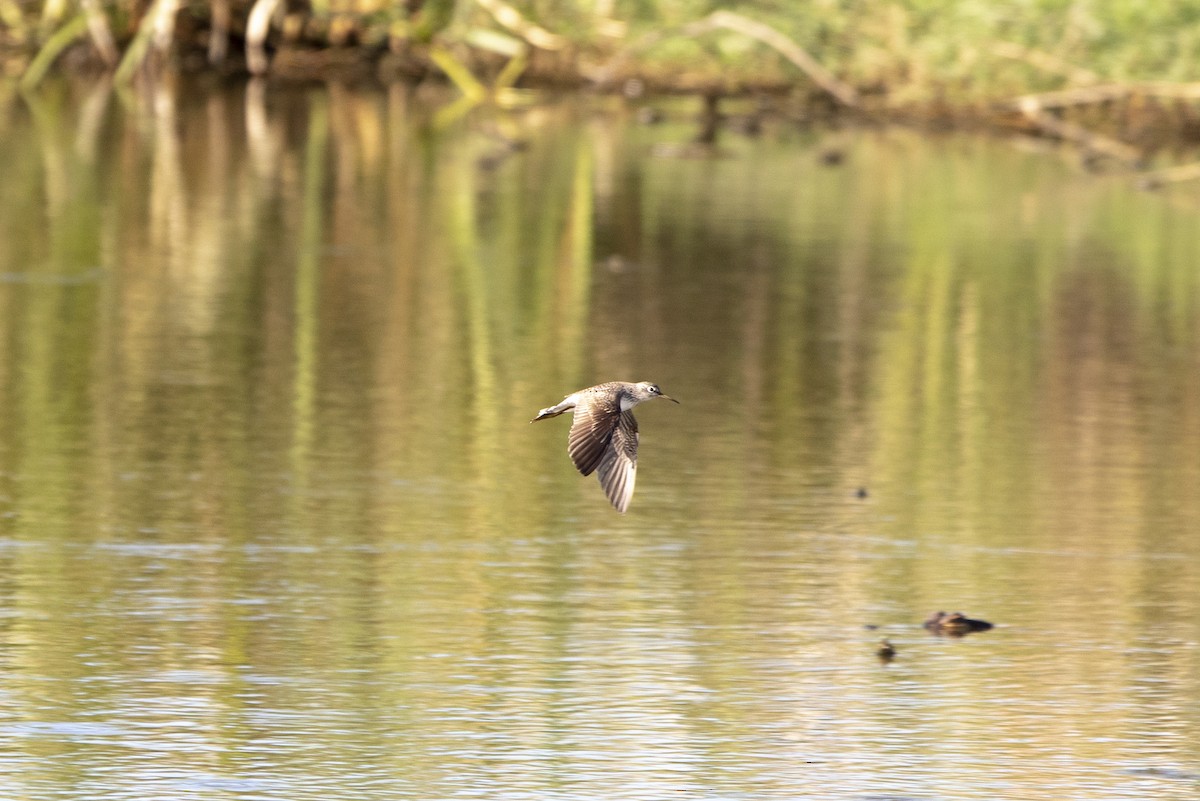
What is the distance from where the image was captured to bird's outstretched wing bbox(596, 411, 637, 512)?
739 centimetres

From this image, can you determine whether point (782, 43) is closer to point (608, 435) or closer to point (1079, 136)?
point (1079, 136)

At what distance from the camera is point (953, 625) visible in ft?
29.5

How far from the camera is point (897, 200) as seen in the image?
842 inches

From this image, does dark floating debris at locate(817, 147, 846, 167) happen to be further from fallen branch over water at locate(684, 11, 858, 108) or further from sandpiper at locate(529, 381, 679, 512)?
sandpiper at locate(529, 381, 679, 512)

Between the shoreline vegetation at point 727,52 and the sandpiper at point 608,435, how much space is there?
17262mm

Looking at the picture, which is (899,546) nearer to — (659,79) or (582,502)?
(582,502)

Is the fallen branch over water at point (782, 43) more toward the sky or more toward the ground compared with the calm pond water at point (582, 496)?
more toward the sky

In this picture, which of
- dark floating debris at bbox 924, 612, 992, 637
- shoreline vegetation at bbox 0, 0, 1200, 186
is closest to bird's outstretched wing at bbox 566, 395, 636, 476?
dark floating debris at bbox 924, 612, 992, 637

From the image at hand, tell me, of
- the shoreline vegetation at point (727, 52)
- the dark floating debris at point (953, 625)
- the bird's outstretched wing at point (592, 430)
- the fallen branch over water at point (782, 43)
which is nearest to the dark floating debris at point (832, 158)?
the shoreline vegetation at point (727, 52)

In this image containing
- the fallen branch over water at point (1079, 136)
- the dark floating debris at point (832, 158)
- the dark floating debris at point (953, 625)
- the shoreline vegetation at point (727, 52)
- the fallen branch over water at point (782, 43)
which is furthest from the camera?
the fallen branch over water at point (782, 43)

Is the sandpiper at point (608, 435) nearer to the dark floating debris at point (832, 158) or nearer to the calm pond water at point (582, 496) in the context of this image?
the calm pond water at point (582, 496)

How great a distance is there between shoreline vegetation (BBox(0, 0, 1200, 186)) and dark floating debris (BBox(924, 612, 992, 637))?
16.0m

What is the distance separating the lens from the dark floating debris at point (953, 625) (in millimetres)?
8969

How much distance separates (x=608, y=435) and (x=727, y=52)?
2171cm
